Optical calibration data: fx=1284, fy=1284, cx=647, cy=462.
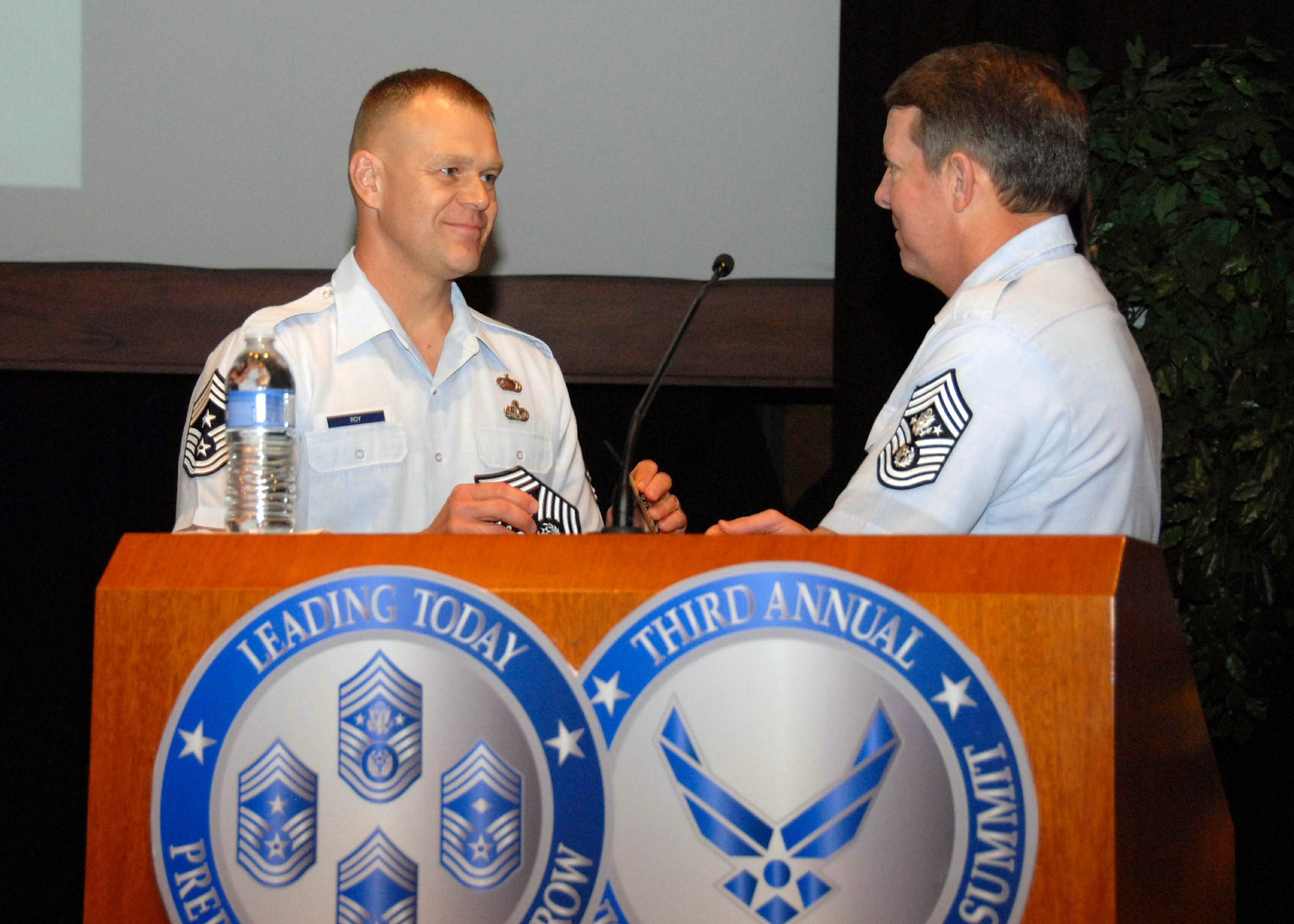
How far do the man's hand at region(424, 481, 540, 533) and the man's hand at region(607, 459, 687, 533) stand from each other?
387mm

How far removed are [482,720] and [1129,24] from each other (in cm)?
313

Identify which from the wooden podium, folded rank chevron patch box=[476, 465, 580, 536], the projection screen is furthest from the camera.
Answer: the projection screen

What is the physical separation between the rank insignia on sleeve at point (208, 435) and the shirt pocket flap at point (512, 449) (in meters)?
0.54

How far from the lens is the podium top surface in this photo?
1041 mm

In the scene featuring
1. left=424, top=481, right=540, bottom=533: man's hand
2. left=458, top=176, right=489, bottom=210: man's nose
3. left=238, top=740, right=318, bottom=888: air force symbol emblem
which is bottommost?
left=238, top=740, right=318, bottom=888: air force symbol emblem

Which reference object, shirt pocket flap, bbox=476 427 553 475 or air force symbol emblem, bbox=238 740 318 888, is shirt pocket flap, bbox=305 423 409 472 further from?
air force symbol emblem, bbox=238 740 318 888

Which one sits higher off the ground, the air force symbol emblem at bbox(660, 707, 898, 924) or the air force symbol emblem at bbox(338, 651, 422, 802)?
the air force symbol emblem at bbox(338, 651, 422, 802)

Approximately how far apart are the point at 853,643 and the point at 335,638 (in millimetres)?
448

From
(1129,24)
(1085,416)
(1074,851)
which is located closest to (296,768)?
(1074,851)

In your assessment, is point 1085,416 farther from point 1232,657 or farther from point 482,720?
point 1232,657

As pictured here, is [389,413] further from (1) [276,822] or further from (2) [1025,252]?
(1) [276,822]

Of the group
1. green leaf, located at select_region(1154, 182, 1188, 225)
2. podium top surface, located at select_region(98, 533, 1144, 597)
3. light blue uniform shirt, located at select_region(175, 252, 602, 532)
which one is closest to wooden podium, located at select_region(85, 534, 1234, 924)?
podium top surface, located at select_region(98, 533, 1144, 597)

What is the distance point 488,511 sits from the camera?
1506 millimetres

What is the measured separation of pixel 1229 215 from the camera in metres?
3.16
